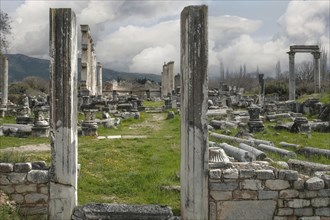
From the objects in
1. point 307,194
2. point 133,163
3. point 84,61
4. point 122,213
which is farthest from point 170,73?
point 122,213

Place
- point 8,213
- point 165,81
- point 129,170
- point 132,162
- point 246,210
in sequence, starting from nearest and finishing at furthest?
point 8,213, point 246,210, point 129,170, point 132,162, point 165,81

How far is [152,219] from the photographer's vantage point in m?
6.38

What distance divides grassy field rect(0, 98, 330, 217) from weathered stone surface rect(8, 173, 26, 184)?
1104mm

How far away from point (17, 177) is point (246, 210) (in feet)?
12.1

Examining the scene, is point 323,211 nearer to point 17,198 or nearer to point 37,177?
point 37,177

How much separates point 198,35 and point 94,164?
6008 millimetres

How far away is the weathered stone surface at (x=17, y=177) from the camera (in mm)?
6523

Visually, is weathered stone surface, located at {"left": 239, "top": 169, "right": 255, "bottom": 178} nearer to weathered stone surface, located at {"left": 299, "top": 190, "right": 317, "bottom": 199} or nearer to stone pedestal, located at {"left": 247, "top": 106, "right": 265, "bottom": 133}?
weathered stone surface, located at {"left": 299, "top": 190, "right": 317, "bottom": 199}

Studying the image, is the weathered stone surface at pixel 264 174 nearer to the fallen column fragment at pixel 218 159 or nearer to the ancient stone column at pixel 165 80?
the fallen column fragment at pixel 218 159

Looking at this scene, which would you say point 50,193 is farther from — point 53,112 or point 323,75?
point 323,75

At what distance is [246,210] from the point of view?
650 centimetres

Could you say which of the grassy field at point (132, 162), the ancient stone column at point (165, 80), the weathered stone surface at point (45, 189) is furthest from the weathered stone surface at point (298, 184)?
the ancient stone column at point (165, 80)

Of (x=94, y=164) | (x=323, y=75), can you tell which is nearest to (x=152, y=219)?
(x=94, y=164)

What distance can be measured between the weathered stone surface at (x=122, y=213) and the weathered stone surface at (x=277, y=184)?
1625 millimetres
